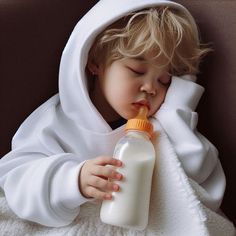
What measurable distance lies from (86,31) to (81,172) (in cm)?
31

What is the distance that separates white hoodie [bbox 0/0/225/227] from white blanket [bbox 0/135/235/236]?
27 mm

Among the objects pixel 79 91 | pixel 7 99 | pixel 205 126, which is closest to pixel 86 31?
pixel 79 91

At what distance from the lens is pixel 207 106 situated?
108 cm

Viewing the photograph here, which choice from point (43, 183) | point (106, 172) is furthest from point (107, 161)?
point (43, 183)

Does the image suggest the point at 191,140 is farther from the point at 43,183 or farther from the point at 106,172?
the point at 43,183

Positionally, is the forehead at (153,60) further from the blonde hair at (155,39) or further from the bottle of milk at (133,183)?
the bottle of milk at (133,183)

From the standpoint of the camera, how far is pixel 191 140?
0.96 meters

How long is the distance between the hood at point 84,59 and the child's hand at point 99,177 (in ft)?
0.49

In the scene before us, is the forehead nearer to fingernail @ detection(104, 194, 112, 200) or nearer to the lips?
the lips

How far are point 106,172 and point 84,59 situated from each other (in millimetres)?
277

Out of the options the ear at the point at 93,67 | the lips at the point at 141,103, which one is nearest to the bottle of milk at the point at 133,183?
the lips at the point at 141,103

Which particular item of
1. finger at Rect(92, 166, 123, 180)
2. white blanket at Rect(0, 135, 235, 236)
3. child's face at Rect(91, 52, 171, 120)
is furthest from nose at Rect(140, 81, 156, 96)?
finger at Rect(92, 166, 123, 180)

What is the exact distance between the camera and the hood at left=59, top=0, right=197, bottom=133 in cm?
99

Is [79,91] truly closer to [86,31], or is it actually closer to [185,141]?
[86,31]
